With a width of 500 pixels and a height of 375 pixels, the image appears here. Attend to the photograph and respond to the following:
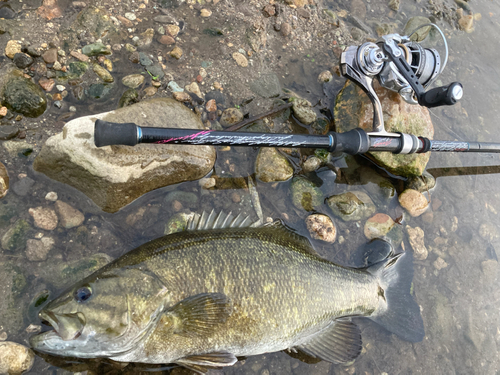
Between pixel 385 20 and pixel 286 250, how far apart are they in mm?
4331

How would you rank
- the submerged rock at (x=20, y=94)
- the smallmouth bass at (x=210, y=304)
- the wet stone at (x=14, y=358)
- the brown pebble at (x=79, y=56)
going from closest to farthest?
the smallmouth bass at (x=210, y=304) < the wet stone at (x=14, y=358) < the submerged rock at (x=20, y=94) < the brown pebble at (x=79, y=56)

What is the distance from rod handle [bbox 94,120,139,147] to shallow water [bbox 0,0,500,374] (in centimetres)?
87

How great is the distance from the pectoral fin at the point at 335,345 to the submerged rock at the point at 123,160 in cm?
202

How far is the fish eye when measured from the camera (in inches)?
94.2

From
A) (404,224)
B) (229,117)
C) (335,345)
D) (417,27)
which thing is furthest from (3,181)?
(417,27)

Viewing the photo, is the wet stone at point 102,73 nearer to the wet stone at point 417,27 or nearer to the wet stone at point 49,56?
the wet stone at point 49,56

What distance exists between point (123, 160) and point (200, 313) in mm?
1551

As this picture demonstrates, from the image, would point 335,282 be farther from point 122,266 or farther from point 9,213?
point 9,213

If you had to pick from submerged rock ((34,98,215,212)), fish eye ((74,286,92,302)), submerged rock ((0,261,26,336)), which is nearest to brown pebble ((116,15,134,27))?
submerged rock ((34,98,215,212))

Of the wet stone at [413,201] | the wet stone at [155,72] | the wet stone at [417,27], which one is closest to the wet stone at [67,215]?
the wet stone at [155,72]

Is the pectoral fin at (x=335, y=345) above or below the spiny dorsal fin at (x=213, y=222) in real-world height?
below

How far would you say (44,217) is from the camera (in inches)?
119

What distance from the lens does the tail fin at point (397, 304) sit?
3.50m

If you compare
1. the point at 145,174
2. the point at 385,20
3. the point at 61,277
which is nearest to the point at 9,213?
the point at 61,277
